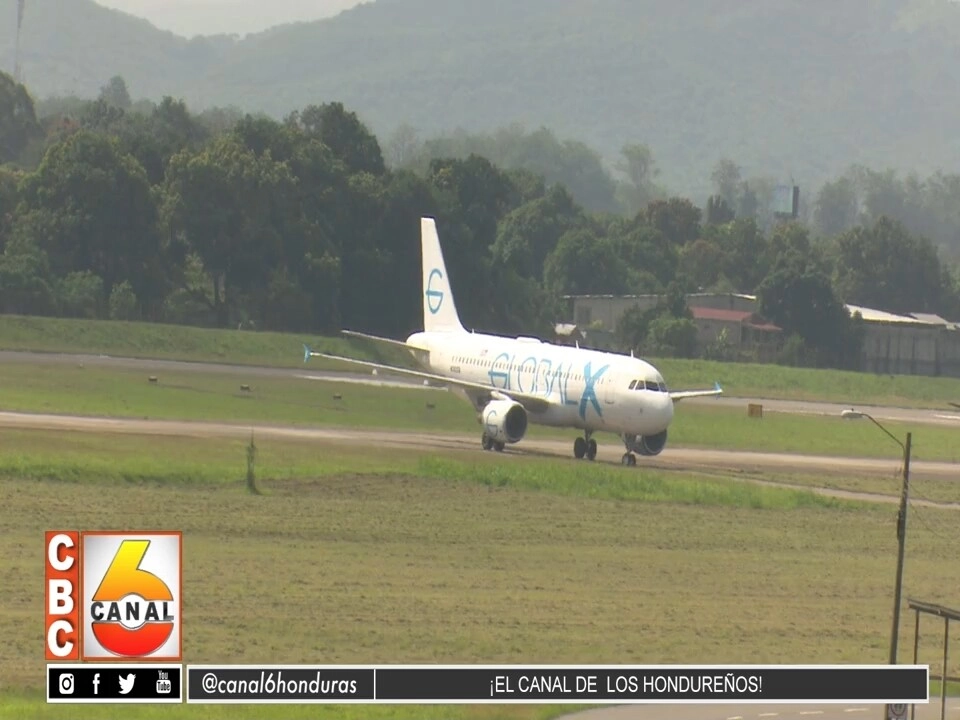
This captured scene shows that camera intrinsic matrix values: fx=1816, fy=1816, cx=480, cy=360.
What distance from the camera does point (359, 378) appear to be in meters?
105

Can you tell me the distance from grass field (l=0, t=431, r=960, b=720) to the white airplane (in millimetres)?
Result: 3354

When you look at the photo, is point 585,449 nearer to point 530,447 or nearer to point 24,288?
point 530,447

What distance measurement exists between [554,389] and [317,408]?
49.8ft

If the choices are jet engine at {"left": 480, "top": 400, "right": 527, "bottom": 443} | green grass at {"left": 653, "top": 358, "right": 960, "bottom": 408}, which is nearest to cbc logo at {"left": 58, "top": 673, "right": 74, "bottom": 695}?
jet engine at {"left": 480, "top": 400, "right": 527, "bottom": 443}

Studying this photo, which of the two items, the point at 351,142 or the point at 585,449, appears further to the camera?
the point at 351,142

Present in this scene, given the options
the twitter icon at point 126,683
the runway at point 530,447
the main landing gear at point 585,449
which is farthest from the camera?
the main landing gear at point 585,449

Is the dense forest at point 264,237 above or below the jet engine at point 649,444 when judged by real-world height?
above

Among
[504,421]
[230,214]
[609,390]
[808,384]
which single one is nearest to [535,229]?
[808,384]

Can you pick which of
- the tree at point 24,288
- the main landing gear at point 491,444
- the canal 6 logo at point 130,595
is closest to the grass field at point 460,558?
the main landing gear at point 491,444

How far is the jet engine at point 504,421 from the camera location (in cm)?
7512

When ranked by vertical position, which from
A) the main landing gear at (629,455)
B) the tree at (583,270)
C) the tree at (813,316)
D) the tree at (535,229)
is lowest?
the main landing gear at (629,455)

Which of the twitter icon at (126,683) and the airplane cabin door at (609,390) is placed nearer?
the twitter icon at (126,683)

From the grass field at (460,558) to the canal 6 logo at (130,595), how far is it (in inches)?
227

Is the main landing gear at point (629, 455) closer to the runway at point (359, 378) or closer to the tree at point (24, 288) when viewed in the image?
the runway at point (359, 378)
